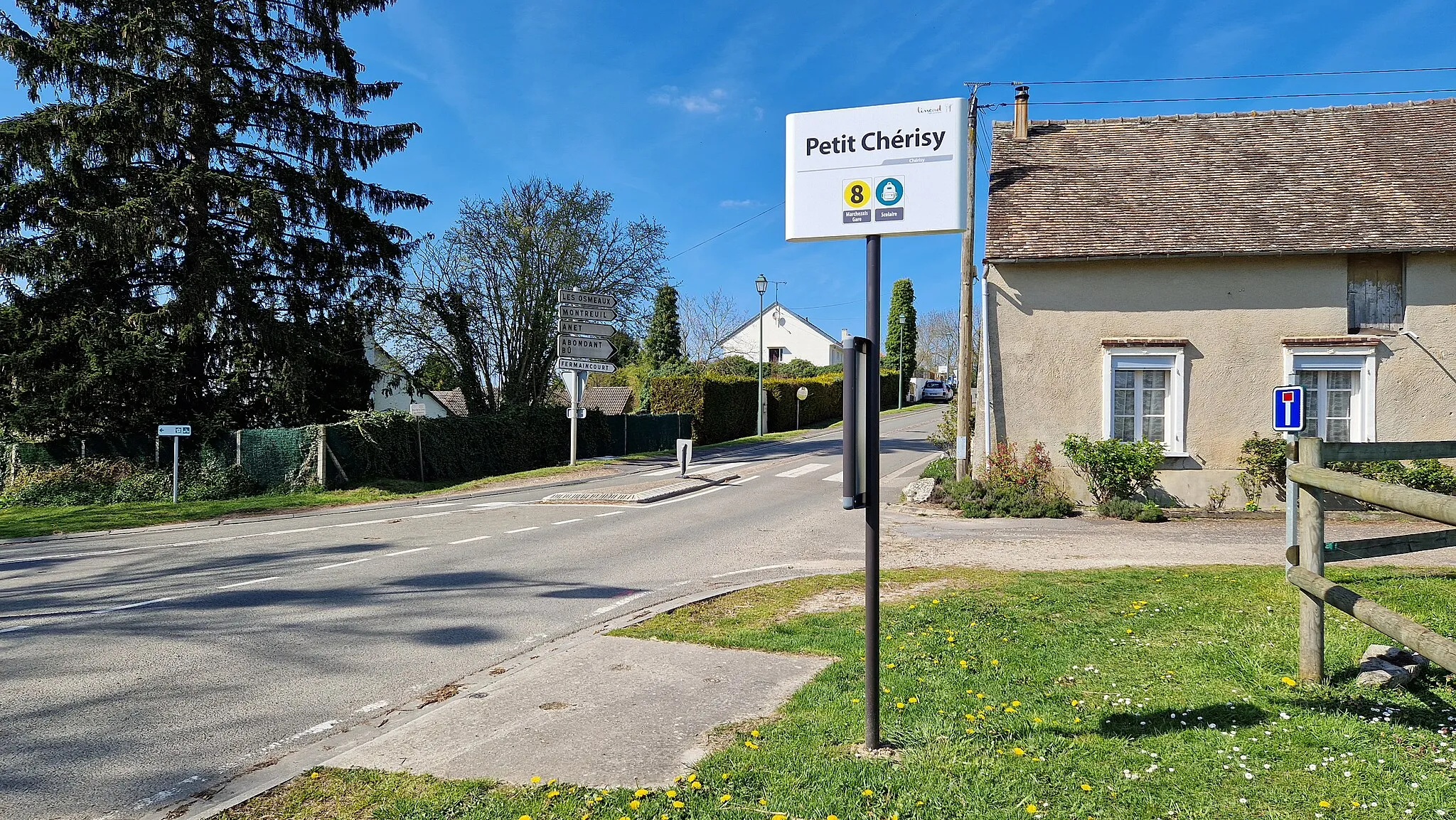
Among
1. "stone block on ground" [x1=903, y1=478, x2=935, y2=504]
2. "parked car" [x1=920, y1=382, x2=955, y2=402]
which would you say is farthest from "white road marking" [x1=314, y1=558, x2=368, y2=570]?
"parked car" [x1=920, y1=382, x2=955, y2=402]

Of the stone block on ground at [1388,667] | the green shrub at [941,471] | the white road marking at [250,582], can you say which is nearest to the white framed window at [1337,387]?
the green shrub at [941,471]

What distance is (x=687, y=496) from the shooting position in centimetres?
1792

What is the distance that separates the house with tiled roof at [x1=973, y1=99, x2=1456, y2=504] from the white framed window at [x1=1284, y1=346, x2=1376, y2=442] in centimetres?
3

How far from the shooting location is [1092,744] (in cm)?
390

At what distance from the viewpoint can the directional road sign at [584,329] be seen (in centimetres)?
2416

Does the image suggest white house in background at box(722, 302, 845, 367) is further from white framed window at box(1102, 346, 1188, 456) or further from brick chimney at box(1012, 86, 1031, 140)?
white framed window at box(1102, 346, 1188, 456)

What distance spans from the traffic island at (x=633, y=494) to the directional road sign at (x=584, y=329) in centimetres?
649

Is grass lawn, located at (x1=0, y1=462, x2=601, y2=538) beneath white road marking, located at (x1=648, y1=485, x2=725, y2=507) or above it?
beneath

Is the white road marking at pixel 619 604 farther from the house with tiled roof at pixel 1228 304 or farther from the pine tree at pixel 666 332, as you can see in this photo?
the pine tree at pixel 666 332

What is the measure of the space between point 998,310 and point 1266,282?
469 cm

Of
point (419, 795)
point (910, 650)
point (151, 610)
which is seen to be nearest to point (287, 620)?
point (151, 610)

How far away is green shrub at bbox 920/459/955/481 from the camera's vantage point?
18.4 m

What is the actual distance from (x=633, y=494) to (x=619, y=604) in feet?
30.3

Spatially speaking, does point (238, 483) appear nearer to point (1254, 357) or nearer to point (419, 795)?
point (419, 795)
